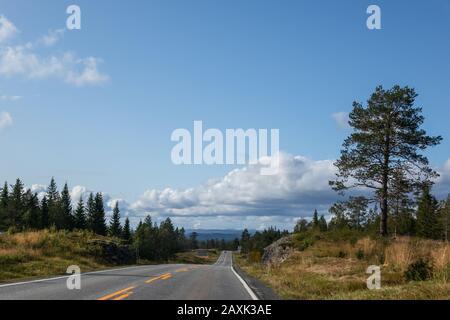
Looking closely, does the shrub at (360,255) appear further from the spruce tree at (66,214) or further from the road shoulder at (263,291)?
the spruce tree at (66,214)

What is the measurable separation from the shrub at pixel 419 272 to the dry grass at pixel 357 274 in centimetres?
20

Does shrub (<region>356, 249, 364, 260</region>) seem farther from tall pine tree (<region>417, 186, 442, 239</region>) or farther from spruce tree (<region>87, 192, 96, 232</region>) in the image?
spruce tree (<region>87, 192, 96, 232</region>)

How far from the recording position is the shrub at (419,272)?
15452mm

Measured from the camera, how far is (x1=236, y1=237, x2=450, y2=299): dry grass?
41.3 feet

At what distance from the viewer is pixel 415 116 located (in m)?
35.7

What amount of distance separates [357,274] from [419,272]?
505 cm

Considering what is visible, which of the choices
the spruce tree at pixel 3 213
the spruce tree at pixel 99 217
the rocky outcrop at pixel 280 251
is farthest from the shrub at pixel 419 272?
the spruce tree at pixel 99 217

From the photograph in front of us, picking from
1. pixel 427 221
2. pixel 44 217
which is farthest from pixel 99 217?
pixel 427 221

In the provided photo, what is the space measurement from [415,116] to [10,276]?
28917 mm

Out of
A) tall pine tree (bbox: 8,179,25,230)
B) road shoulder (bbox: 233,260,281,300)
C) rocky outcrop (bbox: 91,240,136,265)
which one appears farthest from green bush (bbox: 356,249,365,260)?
tall pine tree (bbox: 8,179,25,230)

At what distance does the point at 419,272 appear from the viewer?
15.7 meters

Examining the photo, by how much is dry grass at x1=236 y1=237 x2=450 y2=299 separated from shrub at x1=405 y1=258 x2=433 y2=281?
20 centimetres
